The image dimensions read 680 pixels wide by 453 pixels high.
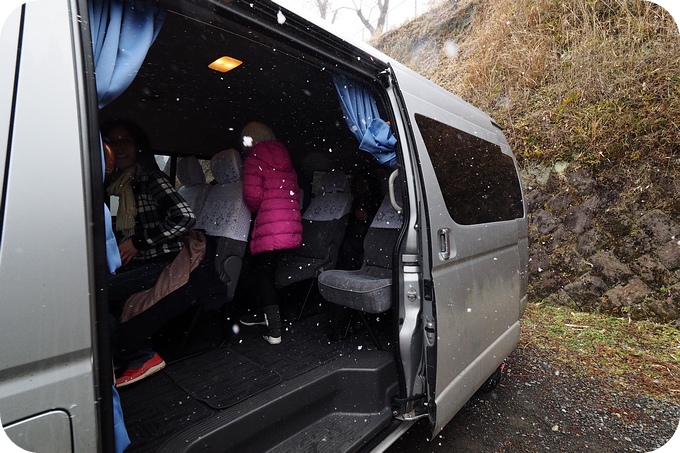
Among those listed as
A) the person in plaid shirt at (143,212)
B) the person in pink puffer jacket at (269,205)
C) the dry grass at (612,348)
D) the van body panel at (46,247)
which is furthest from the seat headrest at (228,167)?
the dry grass at (612,348)

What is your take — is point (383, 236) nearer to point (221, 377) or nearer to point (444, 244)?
point (444, 244)

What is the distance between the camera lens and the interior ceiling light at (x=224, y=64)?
7.97ft

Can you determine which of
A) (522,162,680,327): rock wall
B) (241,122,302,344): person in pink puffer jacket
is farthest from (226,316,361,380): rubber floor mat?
(522,162,680,327): rock wall

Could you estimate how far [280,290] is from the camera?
3334mm

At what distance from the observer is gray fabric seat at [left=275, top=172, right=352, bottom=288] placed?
10.6 ft

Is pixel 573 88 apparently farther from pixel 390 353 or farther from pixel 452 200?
pixel 390 353

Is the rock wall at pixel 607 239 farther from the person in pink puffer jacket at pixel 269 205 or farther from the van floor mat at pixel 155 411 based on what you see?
the van floor mat at pixel 155 411

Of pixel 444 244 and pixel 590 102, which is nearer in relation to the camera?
pixel 444 244

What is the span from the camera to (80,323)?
31.9 inches

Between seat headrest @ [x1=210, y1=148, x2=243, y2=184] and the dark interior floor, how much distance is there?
3.60 ft

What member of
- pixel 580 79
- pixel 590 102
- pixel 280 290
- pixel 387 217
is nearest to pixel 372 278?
pixel 387 217

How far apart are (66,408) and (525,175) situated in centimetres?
581

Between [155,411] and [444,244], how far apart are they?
1836 mm

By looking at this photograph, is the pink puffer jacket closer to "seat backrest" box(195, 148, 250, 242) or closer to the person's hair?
"seat backrest" box(195, 148, 250, 242)
